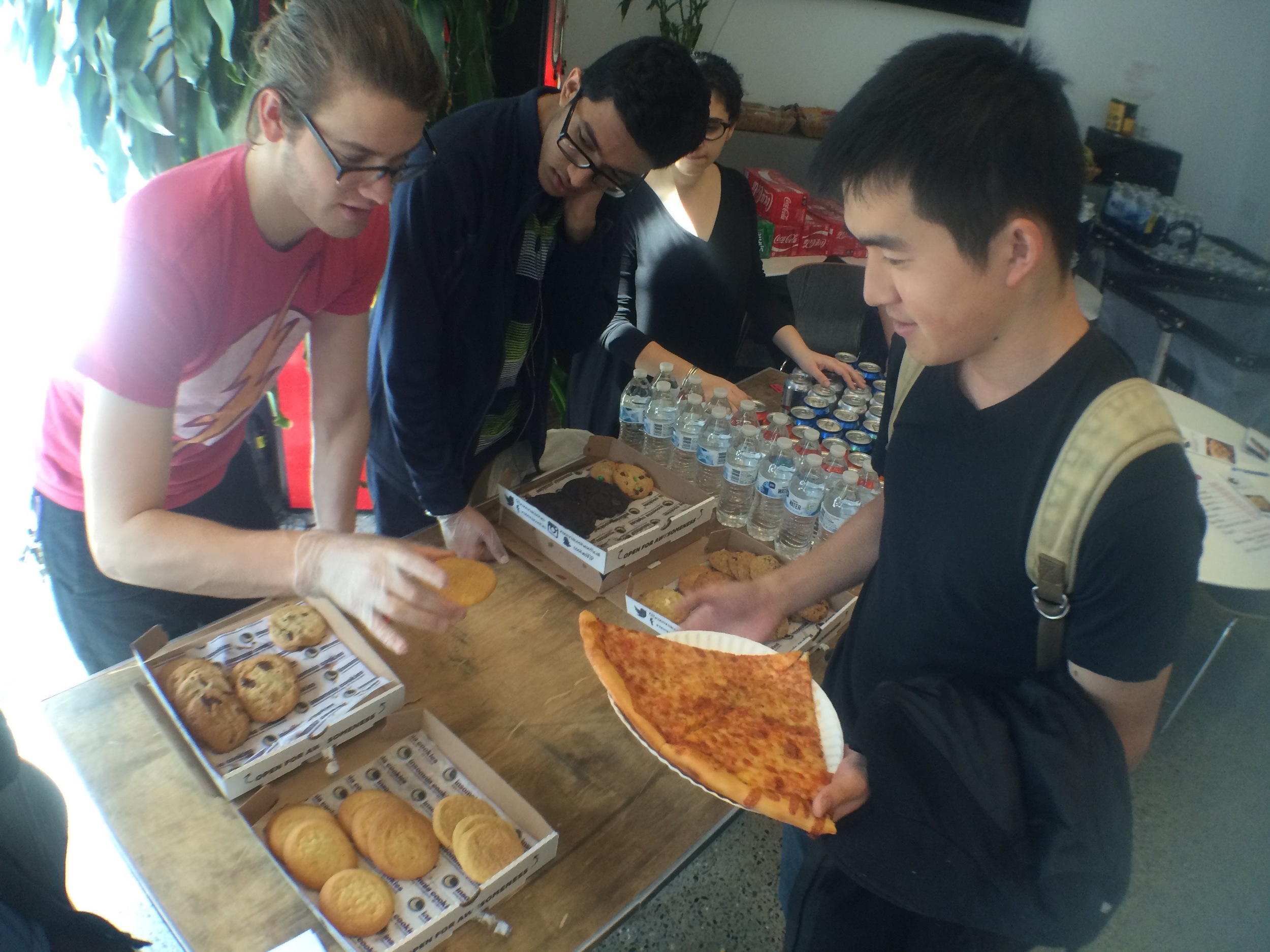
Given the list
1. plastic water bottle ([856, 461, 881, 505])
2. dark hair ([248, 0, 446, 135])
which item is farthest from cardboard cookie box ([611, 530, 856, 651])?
dark hair ([248, 0, 446, 135])

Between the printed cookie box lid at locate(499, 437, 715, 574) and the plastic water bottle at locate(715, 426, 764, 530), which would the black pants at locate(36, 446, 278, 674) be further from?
the plastic water bottle at locate(715, 426, 764, 530)

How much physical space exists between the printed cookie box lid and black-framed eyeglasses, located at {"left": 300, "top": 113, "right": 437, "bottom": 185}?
65cm

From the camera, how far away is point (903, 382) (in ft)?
4.09

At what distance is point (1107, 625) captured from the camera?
916mm

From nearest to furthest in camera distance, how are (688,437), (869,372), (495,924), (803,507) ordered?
1. (495,924)
2. (803,507)
3. (688,437)
4. (869,372)

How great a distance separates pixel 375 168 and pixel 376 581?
0.62 metres

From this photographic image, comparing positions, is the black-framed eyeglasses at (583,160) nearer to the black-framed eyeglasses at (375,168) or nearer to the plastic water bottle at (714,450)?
the black-framed eyeglasses at (375,168)

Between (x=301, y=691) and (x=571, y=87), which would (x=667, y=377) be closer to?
(x=571, y=87)

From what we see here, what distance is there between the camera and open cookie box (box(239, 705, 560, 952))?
1.00 meters

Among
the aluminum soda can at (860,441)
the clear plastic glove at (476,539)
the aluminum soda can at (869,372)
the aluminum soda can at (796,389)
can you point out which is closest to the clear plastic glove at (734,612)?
the clear plastic glove at (476,539)

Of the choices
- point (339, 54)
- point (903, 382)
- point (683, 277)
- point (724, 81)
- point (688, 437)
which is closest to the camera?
point (339, 54)

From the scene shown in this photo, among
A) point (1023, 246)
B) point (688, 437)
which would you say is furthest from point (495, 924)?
point (688, 437)

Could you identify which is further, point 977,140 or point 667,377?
point 667,377

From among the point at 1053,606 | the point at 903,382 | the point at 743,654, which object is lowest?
the point at 743,654
